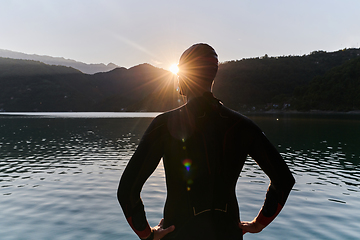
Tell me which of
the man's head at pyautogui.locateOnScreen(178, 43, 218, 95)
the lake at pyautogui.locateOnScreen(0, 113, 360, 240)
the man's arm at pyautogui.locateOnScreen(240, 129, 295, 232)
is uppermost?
the man's head at pyautogui.locateOnScreen(178, 43, 218, 95)

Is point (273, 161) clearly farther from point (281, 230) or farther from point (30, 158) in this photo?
point (30, 158)

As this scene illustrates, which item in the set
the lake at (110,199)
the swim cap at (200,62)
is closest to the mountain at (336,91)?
the lake at (110,199)

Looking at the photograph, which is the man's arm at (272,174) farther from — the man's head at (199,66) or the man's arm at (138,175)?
the man's arm at (138,175)

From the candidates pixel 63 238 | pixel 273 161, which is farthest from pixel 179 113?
pixel 63 238

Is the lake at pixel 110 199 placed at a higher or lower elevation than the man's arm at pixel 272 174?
lower

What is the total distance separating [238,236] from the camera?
187cm

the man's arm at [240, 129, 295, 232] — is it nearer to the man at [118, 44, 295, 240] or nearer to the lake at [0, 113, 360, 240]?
the man at [118, 44, 295, 240]

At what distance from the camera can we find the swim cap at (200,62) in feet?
6.16

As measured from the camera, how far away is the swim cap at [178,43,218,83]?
1.88 metres

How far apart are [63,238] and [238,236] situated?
25.6 feet

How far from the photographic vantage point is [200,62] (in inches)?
74.4

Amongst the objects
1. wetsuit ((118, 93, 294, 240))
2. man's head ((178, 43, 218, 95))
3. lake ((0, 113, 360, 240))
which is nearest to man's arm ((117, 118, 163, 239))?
wetsuit ((118, 93, 294, 240))

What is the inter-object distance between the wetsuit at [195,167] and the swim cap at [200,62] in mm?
164

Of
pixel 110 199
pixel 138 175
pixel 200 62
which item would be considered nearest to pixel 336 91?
pixel 110 199
